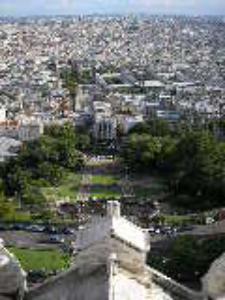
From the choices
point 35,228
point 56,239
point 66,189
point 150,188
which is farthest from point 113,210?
point 150,188

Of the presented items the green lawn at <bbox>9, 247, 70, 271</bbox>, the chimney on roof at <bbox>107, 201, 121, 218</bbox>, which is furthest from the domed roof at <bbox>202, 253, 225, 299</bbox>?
the green lawn at <bbox>9, 247, 70, 271</bbox>

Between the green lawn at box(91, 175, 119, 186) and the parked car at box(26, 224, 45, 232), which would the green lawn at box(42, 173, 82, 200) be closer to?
the green lawn at box(91, 175, 119, 186)

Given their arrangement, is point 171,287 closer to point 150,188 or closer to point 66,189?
point 66,189

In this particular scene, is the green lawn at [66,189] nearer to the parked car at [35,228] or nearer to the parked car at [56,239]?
the parked car at [35,228]

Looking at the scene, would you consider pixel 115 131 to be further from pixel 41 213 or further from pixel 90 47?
pixel 90 47

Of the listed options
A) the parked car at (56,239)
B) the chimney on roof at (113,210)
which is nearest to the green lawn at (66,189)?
the parked car at (56,239)

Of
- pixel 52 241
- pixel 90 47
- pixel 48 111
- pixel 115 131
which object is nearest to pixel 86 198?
pixel 52 241
